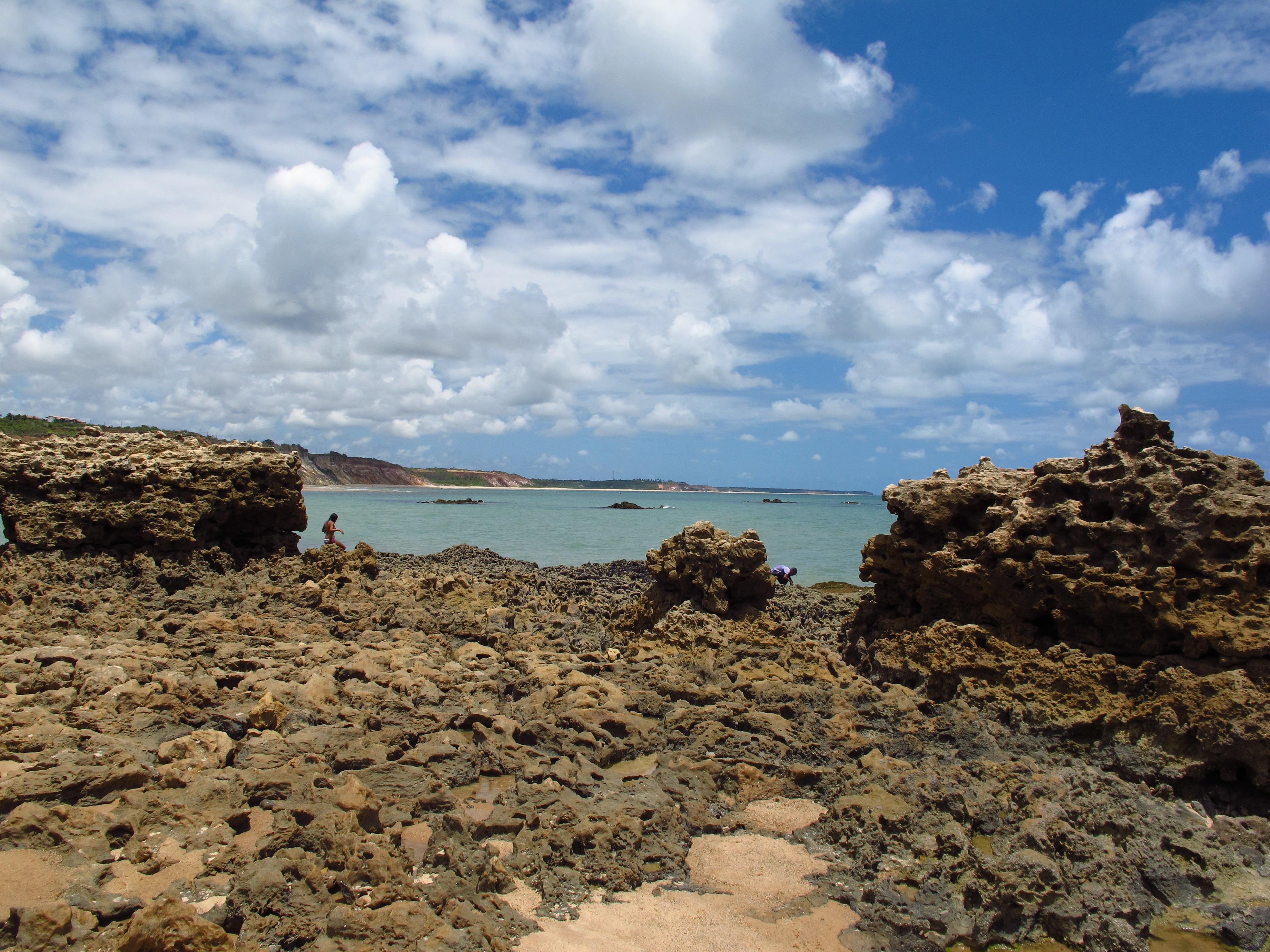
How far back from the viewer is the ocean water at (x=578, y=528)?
103 ft

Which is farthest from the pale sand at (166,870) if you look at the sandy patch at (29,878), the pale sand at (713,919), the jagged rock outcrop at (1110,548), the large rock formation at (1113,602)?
the jagged rock outcrop at (1110,548)

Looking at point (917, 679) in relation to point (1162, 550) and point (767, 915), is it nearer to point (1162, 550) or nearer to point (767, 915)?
point (1162, 550)

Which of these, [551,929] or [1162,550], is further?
[1162,550]

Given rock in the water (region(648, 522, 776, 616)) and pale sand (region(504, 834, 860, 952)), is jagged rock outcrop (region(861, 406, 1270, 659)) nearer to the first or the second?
rock in the water (region(648, 522, 776, 616))

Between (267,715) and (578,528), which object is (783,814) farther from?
(578,528)

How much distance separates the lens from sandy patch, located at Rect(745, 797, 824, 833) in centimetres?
580

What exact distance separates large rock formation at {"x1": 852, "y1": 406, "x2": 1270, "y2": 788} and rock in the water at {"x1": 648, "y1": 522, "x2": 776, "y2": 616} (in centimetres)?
196

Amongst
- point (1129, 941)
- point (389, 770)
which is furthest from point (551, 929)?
point (1129, 941)

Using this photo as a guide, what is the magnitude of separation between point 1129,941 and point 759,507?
106 m

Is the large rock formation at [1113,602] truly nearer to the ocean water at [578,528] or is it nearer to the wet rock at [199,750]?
the ocean water at [578,528]

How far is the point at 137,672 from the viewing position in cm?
741

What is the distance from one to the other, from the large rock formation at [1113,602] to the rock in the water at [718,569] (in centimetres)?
196

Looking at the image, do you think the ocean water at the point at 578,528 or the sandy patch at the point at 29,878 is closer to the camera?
the sandy patch at the point at 29,878

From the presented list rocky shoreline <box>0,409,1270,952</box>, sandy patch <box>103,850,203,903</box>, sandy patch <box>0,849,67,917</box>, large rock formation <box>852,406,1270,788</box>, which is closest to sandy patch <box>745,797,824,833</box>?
rocky shoreline <box>0,409,1270,952</box>
